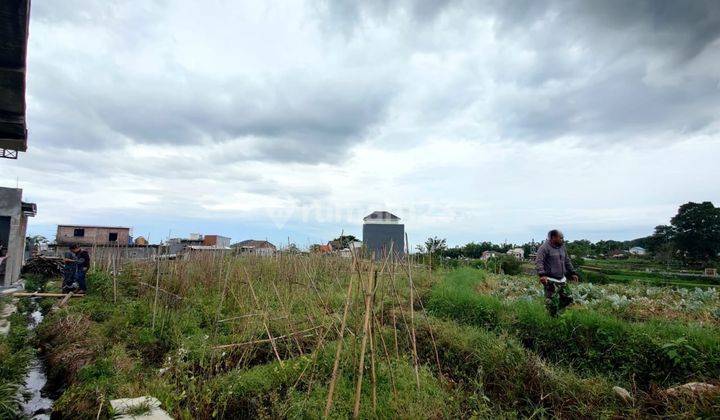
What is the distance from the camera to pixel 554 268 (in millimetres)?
5332

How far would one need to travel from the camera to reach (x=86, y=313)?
21.9 feet

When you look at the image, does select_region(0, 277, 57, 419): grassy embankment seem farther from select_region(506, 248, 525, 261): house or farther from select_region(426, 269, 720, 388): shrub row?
select_region(506, 248, 525, 261): house

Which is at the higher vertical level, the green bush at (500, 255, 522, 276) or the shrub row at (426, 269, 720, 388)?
the green bush at (500, 255, 522, 276)

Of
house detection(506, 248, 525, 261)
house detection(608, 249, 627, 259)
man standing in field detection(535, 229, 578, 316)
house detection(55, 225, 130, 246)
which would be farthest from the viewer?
house detection(608, 249, 627, 259)

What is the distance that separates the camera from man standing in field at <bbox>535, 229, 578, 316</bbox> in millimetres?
5250

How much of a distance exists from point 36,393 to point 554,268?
6.71 metres

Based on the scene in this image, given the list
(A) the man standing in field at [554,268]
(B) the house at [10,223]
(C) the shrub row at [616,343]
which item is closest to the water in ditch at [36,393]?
(C) the shrub row at [616,343]

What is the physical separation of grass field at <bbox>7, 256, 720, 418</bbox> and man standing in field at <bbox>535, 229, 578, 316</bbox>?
31cm

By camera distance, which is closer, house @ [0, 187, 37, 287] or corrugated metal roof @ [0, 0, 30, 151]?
corrugated metal roof @ [0, 0, 30, 151]

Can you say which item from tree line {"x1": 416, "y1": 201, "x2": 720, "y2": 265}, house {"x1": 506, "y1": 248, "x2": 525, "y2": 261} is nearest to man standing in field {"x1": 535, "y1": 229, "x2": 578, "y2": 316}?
house {"x1": 506, "y1": 248, "x2": 525, "y2": 261}

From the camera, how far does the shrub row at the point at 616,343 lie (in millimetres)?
3641

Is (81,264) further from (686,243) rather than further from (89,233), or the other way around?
(686,243)

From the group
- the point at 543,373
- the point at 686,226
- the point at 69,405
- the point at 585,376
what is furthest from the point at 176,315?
the point at 686,226

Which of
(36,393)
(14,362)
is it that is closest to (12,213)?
(14,362)
